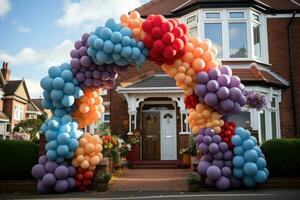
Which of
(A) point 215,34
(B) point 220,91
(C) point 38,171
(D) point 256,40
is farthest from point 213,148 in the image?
(D) point 256,40

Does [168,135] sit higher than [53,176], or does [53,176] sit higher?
[168,135]

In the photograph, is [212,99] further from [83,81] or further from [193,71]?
[83,81]

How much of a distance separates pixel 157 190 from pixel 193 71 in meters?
3.37

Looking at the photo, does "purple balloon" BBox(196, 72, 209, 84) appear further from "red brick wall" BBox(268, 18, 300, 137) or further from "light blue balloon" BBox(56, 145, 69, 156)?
"red brick wall" BBox(268, 18, 300, 137)

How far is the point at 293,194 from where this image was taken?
27.2 ft

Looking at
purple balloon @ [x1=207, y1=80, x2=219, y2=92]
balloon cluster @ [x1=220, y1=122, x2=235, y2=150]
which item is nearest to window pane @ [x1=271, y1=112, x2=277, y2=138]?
balloon cluster @ [x1=220, y1=122, x2=235, y2=150]

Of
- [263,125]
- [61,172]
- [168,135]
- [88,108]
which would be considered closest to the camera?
[61,172]

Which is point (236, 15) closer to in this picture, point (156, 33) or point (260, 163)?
point (156, 33)

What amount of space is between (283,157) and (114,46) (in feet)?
18.3

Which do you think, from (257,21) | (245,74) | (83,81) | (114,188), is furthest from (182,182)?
(257,21)

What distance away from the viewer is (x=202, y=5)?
621 inches

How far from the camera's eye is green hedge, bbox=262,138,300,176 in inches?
375

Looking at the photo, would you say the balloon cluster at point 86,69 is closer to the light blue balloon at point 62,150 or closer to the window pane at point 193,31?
the light blue balloon at point 62,150

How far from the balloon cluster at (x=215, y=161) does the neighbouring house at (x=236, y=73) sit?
5886mm
